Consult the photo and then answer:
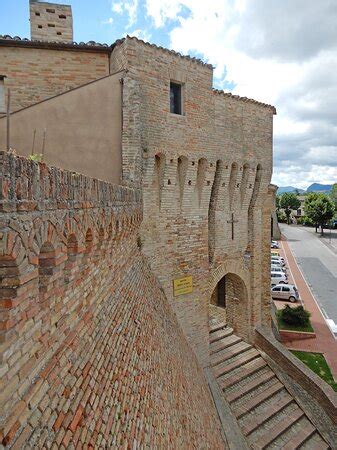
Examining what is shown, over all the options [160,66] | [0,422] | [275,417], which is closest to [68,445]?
[0,422]

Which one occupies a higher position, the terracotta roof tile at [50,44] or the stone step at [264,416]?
the terracotta roof tile at [50,44]

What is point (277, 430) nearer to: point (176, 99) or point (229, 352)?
point (229, 352)

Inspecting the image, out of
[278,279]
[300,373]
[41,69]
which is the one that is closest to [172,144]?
[41,69]

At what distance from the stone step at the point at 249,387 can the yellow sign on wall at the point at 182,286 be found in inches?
153

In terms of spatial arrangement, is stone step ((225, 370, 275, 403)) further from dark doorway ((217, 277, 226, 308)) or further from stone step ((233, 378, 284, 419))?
dark doorway ((217, 277, 226, 308))

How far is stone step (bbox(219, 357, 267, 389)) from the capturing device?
11.7 meters

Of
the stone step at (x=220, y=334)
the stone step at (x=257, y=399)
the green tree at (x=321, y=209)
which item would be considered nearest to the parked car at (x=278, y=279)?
the stone step at (x=220, y=334)

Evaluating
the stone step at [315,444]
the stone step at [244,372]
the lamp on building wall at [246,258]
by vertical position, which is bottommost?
the stone step at [315,444]

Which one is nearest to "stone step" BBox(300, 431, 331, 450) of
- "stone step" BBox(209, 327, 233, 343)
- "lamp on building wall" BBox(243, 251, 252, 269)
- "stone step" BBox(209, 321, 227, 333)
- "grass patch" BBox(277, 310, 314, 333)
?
"stone step" BBox(209, 327, 233, 343)

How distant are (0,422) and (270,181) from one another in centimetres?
1488

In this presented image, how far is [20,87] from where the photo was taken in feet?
35.1

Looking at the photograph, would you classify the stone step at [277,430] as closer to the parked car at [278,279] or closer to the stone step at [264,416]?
the stone step at [264,416]

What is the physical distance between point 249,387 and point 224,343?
93.2 inches

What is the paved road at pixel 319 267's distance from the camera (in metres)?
25.5
